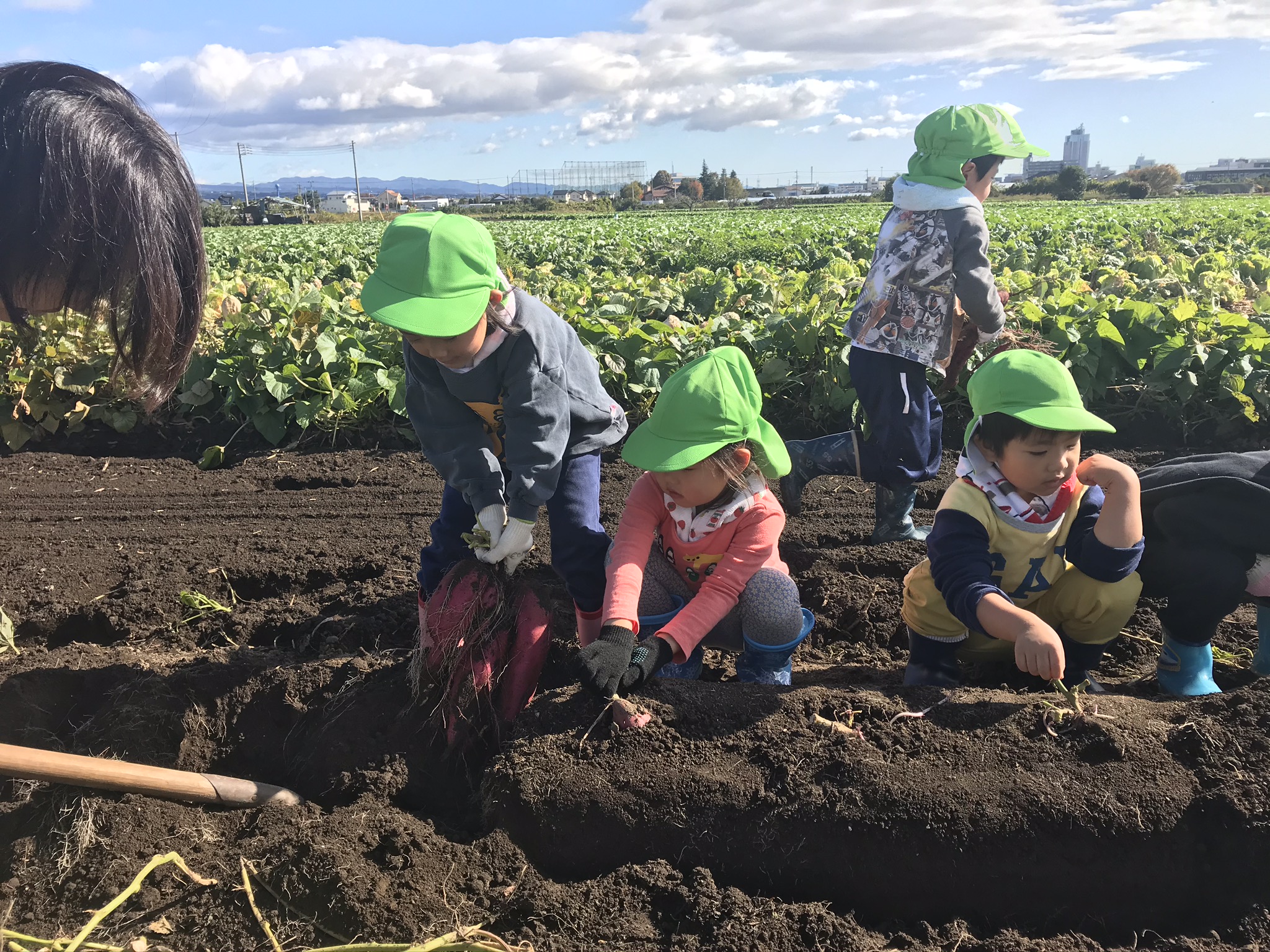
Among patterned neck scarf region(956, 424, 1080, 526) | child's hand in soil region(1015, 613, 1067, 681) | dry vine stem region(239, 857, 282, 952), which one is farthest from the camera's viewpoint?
patterned neck scarf region(956, 424, 1080, 526)

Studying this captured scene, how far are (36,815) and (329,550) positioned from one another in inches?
73.3

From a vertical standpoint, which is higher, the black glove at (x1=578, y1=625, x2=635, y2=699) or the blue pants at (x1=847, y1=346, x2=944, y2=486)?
the blue pants at (x1=847, y1=346, x2=944, y2=486)

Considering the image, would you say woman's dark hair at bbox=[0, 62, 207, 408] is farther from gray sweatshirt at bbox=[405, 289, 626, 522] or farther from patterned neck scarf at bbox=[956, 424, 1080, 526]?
Result: patterned neck scarf at bbox=[956, 424, 1080, 526]

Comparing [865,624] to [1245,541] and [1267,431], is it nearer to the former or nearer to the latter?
[1245,541]

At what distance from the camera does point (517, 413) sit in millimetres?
2578

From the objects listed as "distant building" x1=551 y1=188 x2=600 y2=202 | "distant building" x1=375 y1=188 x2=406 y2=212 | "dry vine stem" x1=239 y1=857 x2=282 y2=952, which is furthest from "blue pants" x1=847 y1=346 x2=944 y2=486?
"distant building" x1=375 y1=188 x2=406 y2=212

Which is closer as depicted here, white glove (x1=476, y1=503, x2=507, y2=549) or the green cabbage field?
white glove (x1=476, y1=503, x2=507, y2=549)

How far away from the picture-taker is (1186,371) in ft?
16.9

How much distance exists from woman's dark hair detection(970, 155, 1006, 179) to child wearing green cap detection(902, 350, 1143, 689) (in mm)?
1635

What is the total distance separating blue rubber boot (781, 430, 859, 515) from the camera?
402cm

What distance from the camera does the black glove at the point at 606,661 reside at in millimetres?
2225

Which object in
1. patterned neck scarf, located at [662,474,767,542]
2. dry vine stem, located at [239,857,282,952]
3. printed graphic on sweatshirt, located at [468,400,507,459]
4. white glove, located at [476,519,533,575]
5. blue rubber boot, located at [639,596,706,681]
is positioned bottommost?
dry vine stem, located at [239,857,282,952]

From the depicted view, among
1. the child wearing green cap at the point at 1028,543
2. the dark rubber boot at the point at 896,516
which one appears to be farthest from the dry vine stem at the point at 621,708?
the dark rubber boot at the point at 896,516

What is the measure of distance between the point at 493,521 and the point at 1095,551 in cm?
167
